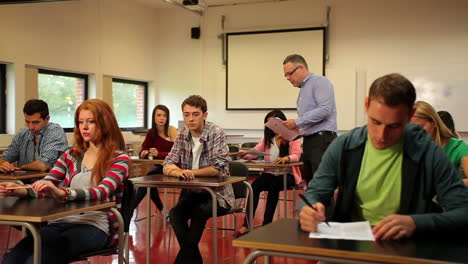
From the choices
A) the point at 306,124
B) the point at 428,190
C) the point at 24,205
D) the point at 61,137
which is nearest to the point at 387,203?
the point at 428,190

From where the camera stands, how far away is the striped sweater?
229 centimetres

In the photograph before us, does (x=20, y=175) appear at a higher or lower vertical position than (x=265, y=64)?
lower

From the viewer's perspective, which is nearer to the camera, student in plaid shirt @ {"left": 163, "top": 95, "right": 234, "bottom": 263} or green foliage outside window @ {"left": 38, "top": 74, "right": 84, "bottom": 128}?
student in plaid shirt @ {"left": 163, "top": 95, "right": 234, "bottom": 263}

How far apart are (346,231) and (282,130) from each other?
300 cm

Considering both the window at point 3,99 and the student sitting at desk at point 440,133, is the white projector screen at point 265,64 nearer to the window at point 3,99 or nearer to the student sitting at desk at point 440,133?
the window at point 3,99

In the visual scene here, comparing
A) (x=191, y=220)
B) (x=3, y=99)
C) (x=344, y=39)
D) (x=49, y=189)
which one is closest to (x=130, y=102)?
(x=3, y=99)

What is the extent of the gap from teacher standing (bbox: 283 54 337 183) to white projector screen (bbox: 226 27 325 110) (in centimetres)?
501

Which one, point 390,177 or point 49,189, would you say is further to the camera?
point 49,189

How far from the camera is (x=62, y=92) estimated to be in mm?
8297

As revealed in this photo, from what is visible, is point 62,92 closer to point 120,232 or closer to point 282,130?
point 282,130

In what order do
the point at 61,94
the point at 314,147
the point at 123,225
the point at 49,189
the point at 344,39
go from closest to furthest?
the point at 49,189 < the point at 123,225 < the point at 314,147 < the point at 61,94 < the point at 344,39

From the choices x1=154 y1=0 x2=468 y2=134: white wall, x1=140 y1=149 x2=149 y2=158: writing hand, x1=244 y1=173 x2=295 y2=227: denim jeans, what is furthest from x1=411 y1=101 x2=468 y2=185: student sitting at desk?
x1=154 y1=0 x2=468 y2=134: white wall

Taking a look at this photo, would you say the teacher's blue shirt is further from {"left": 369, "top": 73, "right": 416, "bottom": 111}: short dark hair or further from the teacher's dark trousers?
{"left": 369, "top": 73, "right": 416, "bottom": 111}: short dark hair

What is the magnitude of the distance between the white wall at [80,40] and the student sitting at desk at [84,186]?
4.99 meters
